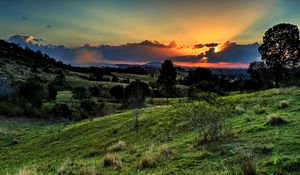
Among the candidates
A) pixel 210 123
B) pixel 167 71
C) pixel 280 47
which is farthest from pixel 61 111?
pixel 210 123

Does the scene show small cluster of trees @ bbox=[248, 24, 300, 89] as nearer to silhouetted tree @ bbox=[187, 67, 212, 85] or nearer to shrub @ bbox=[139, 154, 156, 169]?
shrub @ bbox=[139, 154, 156, 169]

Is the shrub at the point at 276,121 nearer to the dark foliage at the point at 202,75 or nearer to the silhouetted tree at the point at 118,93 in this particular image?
the silhouetted tree at the point at 118,93

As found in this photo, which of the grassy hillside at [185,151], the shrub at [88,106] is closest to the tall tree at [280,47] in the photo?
the grassy hillside at [185,151]

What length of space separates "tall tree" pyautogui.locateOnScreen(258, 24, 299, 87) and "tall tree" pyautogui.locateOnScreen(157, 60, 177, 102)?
78.9 ft

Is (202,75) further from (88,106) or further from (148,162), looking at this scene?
(148,162)

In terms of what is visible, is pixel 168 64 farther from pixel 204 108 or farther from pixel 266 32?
pixel 204 108

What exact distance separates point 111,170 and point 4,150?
95.0 feet

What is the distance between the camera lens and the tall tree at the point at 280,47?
70.5m

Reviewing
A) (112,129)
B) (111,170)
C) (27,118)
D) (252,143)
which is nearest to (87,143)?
(112,129)

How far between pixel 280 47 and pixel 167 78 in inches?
1160

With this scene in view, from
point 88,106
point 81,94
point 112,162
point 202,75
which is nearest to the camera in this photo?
point 112,162

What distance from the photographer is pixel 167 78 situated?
297 ft

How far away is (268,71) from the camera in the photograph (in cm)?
7631

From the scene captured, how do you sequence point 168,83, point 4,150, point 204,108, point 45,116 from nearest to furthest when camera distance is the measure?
1. point 204,108
2. point 4,150
3. point 168,83
4. point 45,116
